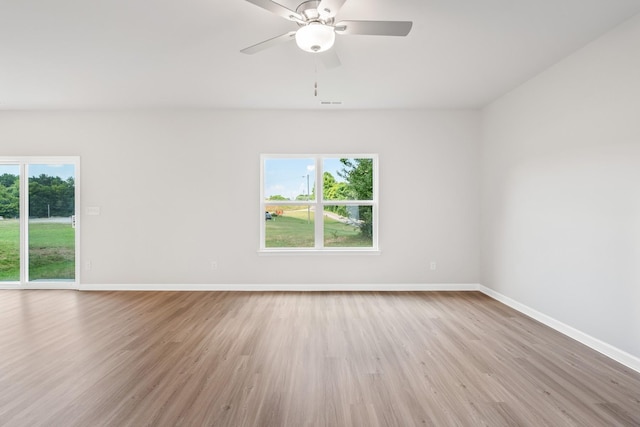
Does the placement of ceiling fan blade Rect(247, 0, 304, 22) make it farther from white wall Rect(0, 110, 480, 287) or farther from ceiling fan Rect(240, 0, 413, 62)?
white wall Rect(0, 110, 480, 287)

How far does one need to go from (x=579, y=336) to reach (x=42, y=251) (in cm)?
703

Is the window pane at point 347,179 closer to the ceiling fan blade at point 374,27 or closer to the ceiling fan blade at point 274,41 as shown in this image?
the ceiling fan blade at point 274,41

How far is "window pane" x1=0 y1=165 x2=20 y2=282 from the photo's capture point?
4.86 meters

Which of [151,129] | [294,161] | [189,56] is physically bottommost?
[294,161]

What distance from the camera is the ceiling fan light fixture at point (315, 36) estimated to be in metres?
2.10

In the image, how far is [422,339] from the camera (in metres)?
3.03

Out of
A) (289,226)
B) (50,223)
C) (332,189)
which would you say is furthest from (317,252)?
(50,223)

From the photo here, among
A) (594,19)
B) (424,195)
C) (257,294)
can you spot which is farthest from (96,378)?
(594,19)

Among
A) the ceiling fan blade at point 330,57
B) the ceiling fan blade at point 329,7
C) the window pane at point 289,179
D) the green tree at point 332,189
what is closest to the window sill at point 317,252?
the green tree at point 332,189

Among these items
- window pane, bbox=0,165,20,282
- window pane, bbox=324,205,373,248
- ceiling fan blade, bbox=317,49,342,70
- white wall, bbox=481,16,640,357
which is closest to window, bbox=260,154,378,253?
window pane, bbox=324,205,373,248

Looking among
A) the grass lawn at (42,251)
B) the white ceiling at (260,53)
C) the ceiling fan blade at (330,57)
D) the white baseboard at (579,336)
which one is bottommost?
the white baseboard at (579,336)

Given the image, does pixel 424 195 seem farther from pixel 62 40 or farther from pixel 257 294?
pixel 62 40

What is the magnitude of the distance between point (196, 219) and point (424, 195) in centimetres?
348

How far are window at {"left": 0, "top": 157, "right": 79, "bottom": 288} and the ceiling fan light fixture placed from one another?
4.54 metres
